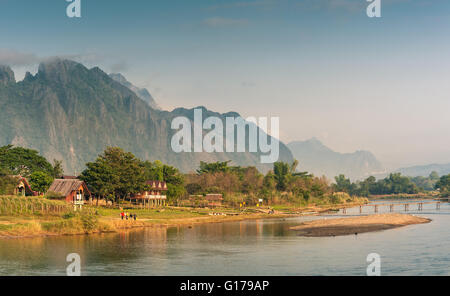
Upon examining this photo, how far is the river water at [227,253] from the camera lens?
4016 cm

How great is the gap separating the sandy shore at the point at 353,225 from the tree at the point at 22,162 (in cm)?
8620

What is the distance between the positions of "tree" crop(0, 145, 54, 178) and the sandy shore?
86.2 metres

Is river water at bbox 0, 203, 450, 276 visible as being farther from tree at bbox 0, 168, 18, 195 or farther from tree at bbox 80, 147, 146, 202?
tree at bbox 0, 168, 18, 195

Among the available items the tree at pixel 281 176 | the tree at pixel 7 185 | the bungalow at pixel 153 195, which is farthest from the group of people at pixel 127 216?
the tree at pixel 281 176

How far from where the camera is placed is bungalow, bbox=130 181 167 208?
361 ft

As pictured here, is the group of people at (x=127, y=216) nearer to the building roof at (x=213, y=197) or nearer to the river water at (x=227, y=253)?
the river water at (x=227, y=253)

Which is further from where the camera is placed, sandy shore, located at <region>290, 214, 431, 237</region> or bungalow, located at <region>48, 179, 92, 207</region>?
bungalow, located at <region>48, 179, 92, 207</region>

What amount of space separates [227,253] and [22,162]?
10552cm

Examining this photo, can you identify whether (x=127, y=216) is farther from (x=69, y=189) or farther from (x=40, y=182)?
(x=40, y=182)

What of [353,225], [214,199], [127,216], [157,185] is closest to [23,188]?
[127,216]

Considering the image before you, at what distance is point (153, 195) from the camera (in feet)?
368

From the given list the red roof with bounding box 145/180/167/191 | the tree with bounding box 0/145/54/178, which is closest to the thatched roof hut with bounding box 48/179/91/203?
the red roof with bounding box 145/180/167/191
